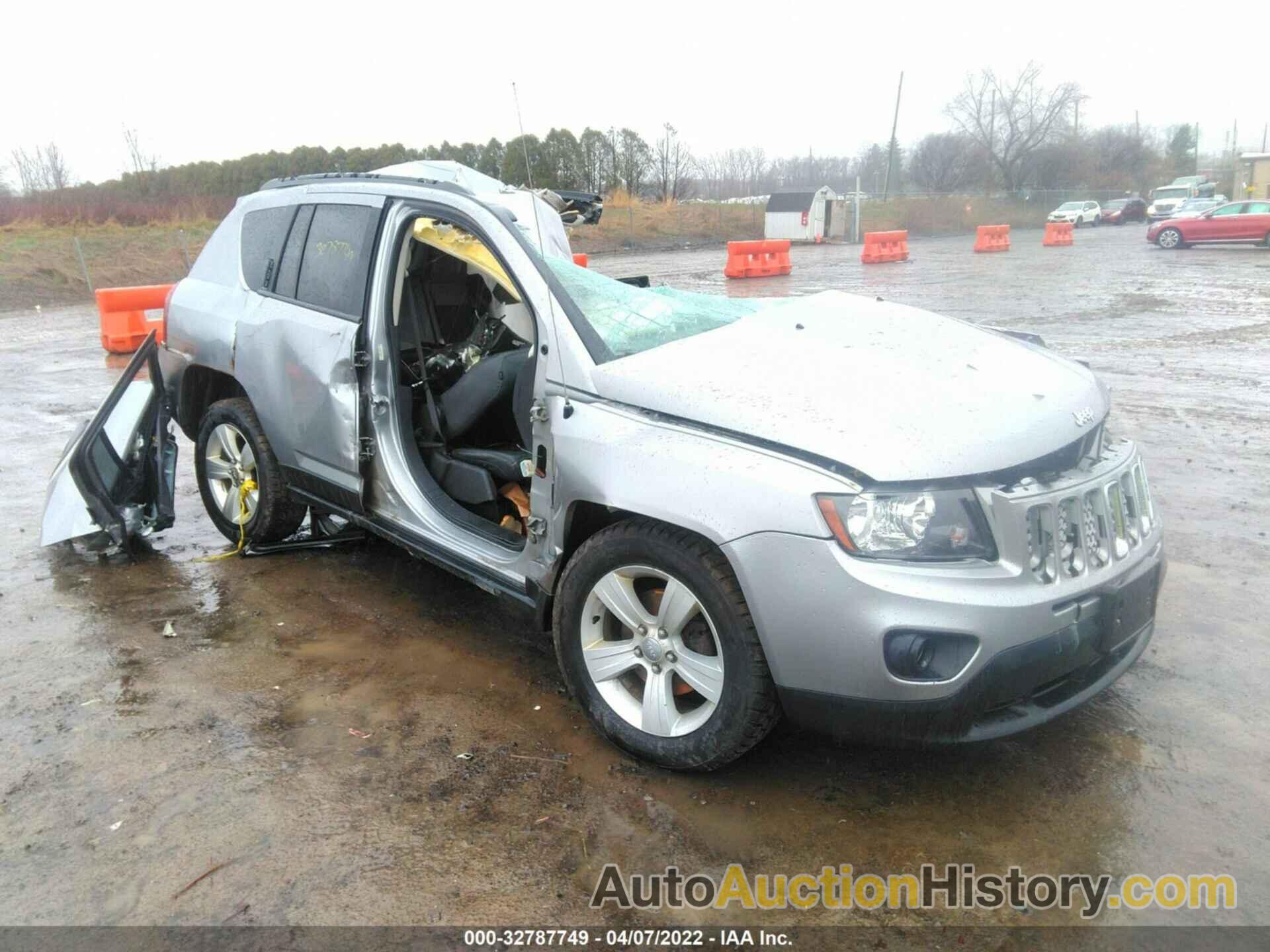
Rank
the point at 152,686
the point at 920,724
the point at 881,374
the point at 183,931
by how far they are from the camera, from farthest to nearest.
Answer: the point at 152,686 → the point at 881,374 → the point at 920,724 → the point at 183,931

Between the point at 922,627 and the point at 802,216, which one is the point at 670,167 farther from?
the point at 922,627

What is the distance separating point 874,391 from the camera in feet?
9.84

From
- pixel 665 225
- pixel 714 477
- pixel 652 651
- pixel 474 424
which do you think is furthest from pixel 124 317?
pixel 665 225

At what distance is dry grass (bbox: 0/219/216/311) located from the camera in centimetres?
2433

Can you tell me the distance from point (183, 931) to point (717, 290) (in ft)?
58.4

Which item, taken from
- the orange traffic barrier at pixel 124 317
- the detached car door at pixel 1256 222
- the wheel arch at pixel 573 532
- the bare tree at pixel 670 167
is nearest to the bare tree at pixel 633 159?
the bare tree at pixel 670 167

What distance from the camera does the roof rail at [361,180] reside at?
404cm

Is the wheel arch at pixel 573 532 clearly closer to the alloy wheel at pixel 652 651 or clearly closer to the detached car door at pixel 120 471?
the alloy wheel at pixel 652 651

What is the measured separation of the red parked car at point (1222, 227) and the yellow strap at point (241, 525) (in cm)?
3107

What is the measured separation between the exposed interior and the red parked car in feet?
99.3

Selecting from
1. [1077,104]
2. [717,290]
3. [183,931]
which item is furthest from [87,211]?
[1077,104]

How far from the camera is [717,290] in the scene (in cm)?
1934

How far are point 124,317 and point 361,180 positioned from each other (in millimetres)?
11161

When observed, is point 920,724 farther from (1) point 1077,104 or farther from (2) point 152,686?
(1) point 1077,104
